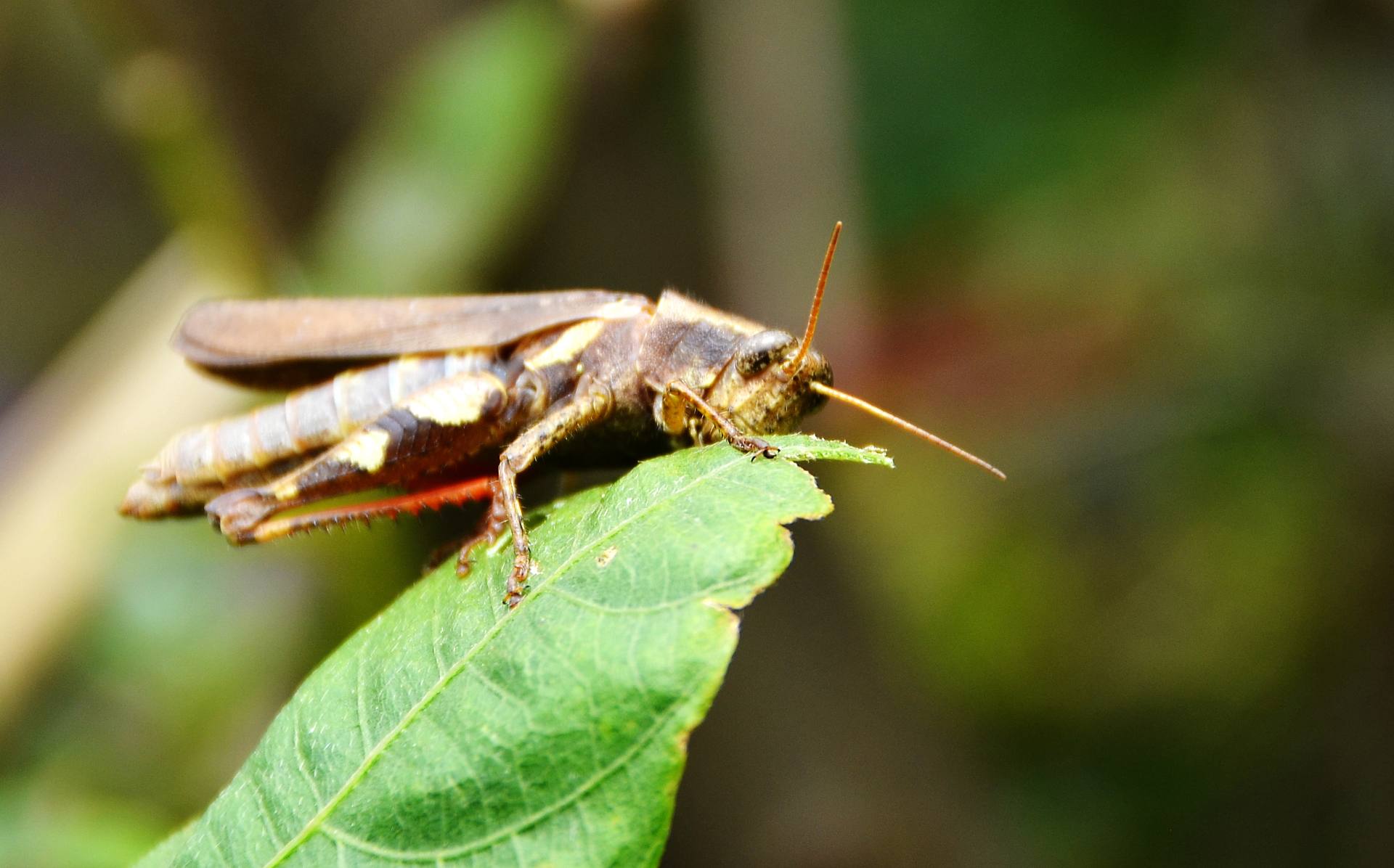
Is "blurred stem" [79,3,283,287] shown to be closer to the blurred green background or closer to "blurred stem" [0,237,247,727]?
the blurred green background

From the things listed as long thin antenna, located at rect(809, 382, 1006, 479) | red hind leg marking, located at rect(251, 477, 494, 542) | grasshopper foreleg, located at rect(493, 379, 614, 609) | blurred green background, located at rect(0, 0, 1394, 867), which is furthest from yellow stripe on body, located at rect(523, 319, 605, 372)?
blurred green background, located at rect(0, 0, 1394, 867)

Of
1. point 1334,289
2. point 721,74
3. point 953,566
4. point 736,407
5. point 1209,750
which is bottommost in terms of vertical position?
point 1209,750

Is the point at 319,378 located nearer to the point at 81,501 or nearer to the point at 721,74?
the point at 81,501

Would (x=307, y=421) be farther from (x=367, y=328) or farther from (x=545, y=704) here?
(x=545, y=704)

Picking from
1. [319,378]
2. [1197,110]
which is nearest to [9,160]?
[319,378]

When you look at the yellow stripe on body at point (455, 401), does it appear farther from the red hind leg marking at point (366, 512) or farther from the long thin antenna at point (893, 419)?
the long thin antenna at point (893, 419)
